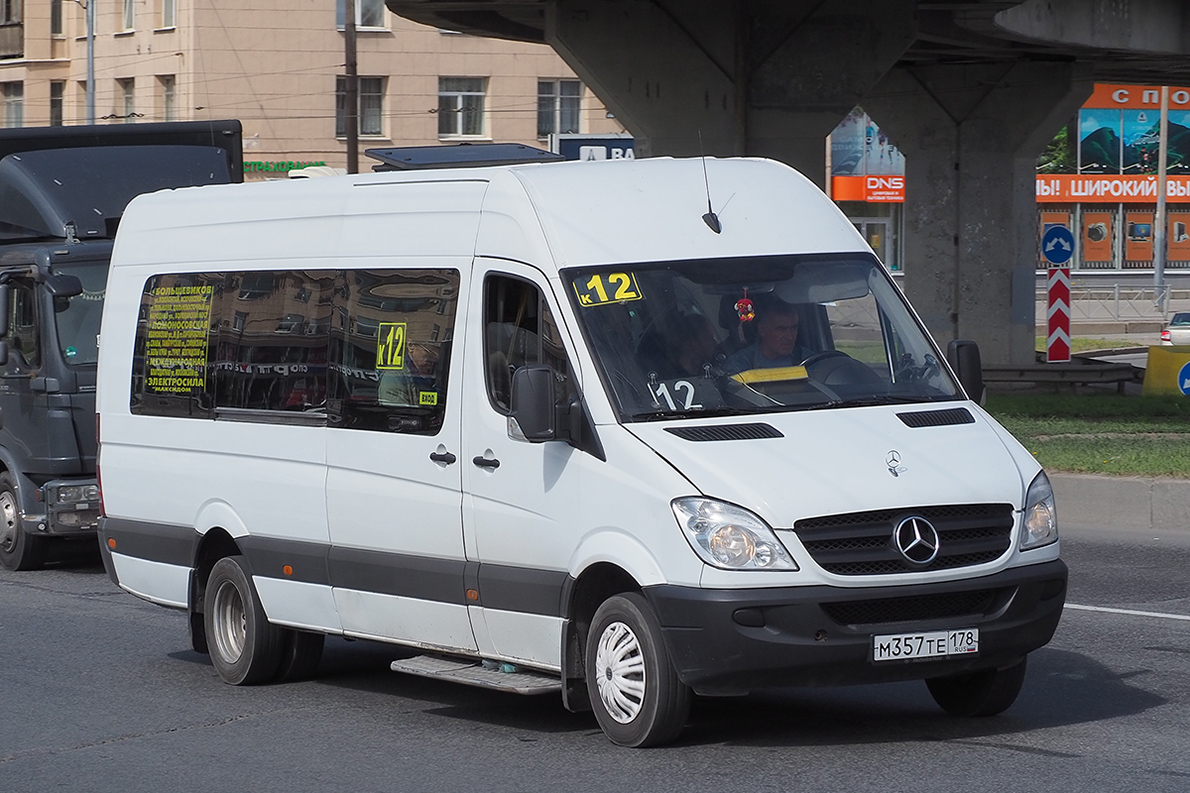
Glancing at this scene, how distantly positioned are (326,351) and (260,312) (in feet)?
2.14

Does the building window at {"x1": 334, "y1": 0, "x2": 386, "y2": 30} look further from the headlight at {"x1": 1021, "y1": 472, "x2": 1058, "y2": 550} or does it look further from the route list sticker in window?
the headlight at {"x1": 1021, "y1": 472, "x2": 1058, "y2": 550}

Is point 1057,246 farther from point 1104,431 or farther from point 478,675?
point 478,675

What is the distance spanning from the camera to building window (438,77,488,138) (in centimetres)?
5656

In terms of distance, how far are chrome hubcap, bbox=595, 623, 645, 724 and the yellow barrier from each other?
18.3 meters

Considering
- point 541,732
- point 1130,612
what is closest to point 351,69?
point 1130,612

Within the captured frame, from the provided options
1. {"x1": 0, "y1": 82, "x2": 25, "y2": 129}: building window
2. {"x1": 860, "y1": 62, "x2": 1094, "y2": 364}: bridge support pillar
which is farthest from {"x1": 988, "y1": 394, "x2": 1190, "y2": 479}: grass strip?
{"x1": 0, "y1": 82, "x2": 25, "y2": 129}: building window

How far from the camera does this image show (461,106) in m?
56.7

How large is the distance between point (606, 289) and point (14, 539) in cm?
803

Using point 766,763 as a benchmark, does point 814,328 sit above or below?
above

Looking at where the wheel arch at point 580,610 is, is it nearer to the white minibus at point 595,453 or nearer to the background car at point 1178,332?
the white minibus at point 595,453

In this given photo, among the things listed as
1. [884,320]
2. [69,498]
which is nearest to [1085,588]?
[884,320]

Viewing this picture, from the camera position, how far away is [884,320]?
Result: 7633 millimetres

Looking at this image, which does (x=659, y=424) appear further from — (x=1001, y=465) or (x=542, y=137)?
(x=542, y=137)

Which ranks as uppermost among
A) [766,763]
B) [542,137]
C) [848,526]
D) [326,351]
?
[542,137]
